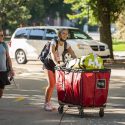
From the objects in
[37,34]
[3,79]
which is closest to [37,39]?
[37,34]

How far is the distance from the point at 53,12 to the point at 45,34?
235 feet

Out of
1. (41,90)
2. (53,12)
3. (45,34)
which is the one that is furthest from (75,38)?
(53,12)

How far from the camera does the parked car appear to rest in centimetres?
2228

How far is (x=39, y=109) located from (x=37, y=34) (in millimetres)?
12926

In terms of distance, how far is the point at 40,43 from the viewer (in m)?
23.2

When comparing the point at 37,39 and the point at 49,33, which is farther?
the point at 37,39

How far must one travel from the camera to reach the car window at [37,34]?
76.5 feet

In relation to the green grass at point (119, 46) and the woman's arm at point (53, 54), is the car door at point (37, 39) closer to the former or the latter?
the woman's arm at point (53, 54)

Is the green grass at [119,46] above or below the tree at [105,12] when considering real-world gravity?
below

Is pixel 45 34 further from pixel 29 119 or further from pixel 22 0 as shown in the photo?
pixel 29 119

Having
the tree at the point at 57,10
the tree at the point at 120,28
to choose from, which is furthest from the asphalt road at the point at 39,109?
the tree at the point at 57,10

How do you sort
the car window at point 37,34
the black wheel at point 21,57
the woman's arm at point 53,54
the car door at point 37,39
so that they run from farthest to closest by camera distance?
the black wheel at point 21,57 → the car window at point 37,34 → the car door at point 37,39 → the woman's arm at point 53,54

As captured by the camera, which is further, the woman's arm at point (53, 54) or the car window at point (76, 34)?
the car window at point (76, 34)

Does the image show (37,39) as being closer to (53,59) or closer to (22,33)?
(22,33)
